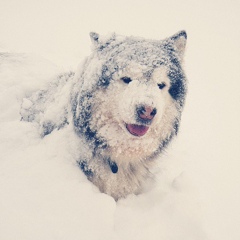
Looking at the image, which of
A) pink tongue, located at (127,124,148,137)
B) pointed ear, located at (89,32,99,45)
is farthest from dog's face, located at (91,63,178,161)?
pointed ear, located at (89,32,99,45)

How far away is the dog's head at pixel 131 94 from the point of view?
2150mm

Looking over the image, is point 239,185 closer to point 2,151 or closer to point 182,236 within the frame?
point 182,236

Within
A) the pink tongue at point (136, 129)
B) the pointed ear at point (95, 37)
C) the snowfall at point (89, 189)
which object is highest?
the pointed ear at point (95, 37)

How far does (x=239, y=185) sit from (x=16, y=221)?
2515mm

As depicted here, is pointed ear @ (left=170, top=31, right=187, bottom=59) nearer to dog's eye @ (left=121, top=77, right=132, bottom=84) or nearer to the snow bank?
dog's eye @ (left=121, top=77, right=132, bottom=84)

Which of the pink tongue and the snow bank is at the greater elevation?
the pink tongue

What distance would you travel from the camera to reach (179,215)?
6.59 ft

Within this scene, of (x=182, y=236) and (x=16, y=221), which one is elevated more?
(x=16, y=221)

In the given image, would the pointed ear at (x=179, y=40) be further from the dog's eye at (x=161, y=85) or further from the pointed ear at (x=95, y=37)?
the pointed ear at (x=95, y=37)

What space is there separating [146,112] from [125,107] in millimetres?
194

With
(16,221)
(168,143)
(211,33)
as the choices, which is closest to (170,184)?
(168,143)

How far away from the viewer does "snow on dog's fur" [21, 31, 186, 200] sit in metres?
2.20

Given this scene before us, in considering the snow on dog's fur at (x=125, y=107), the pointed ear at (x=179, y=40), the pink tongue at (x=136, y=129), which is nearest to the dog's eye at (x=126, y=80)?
the snow on dog's fur at (x=125, y=107)

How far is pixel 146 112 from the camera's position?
204 cm
